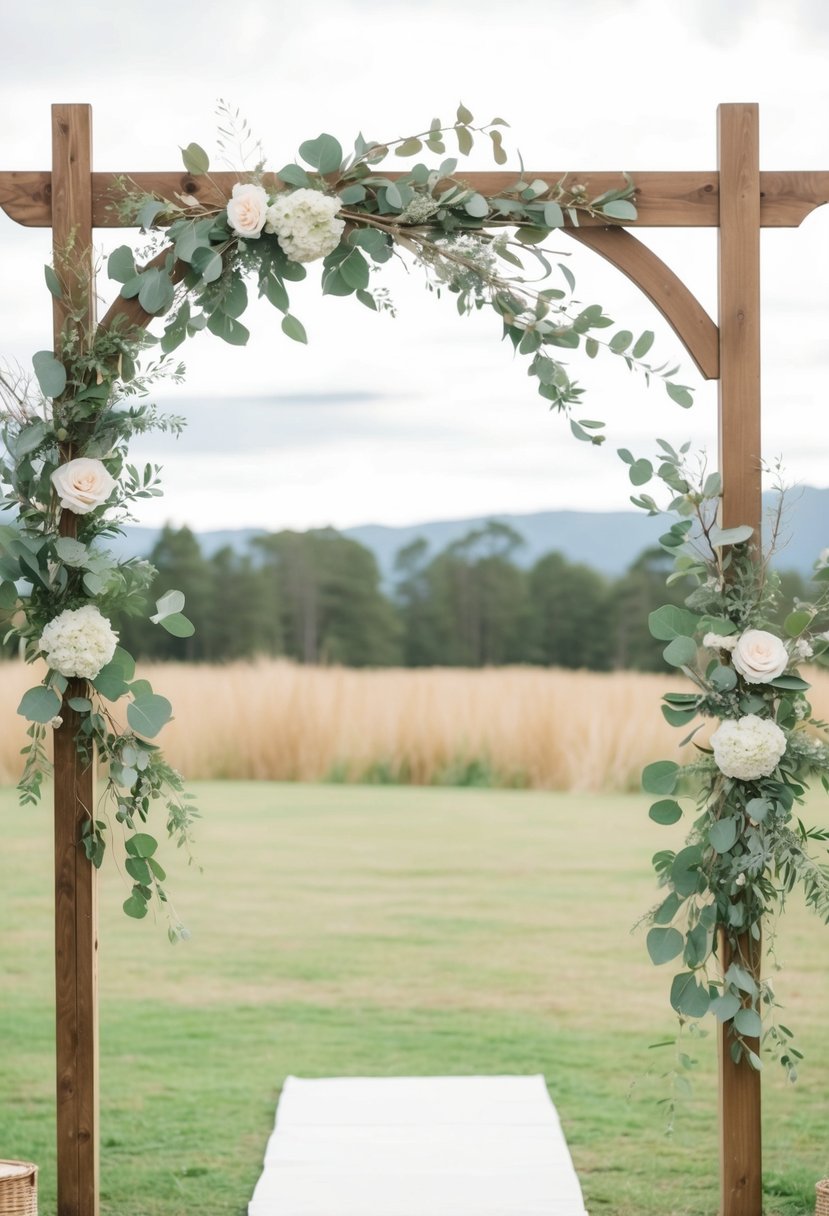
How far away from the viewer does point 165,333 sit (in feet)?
9.55

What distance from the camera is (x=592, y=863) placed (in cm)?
704

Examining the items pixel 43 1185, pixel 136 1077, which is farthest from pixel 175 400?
pixel 43 1185

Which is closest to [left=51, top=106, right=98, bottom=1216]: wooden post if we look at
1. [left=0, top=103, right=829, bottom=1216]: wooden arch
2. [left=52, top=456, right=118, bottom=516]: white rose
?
[left=0, top=103, right=829, bottom=1216]: wooden arch

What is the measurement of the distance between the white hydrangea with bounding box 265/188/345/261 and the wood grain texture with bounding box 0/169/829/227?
7.4 inches

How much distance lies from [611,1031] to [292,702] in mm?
3566

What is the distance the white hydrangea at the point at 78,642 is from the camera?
2824 millimetres

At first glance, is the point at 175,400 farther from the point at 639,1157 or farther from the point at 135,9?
the point at 639,1157

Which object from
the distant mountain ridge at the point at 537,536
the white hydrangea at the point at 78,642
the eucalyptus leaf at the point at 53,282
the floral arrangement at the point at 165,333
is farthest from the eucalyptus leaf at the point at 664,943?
the distant mountain ridge at the point at 537,536

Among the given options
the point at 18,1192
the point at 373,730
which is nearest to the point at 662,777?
the point at 18,1192

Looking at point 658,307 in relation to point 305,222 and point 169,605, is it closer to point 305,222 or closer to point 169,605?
point 305,222

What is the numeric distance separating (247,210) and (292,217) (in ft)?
0.33

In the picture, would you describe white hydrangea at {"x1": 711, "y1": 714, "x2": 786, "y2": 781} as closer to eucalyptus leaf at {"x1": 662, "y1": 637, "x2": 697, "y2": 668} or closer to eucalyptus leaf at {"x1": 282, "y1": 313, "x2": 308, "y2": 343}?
eucalyptus leaf at {"x1": 662, "y1": 637, "x2": 697, "y2": 668}

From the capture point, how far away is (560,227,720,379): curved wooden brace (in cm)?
298

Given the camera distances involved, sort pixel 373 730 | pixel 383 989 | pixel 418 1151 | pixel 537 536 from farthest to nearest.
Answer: pixel 537 536 < pixel 373 730 < pixel 383 989 < pixel 418 1151
